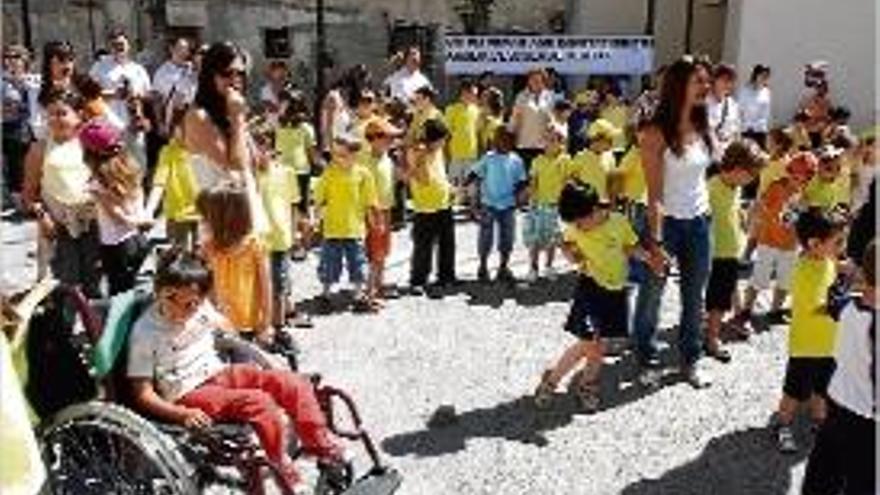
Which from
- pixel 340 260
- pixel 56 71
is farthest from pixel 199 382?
pixel 56 71

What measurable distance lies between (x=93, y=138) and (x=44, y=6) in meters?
10.7

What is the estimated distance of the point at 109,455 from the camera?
188 inches

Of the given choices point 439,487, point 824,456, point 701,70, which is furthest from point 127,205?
point 824,456

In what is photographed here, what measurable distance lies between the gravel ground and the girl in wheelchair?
804 mm

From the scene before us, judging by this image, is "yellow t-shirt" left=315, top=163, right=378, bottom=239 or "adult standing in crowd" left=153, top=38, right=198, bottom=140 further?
"adult standing in crowd" left=153, top=38, right=198, bottom=140

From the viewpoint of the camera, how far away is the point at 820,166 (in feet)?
25.6

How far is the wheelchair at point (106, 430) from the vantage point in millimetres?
4594

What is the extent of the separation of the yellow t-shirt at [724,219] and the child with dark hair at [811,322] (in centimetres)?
104

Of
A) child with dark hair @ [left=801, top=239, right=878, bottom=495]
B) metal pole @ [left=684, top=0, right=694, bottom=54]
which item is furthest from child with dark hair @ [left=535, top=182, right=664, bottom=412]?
metal pole @ [left=684, top=0, right=694, bottom=54]

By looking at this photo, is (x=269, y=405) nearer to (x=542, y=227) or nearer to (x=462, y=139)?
(x=542, y=227)

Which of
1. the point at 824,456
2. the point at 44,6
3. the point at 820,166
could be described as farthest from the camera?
the point at 44,6

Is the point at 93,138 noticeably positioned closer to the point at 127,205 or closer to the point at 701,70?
the point at 127,205

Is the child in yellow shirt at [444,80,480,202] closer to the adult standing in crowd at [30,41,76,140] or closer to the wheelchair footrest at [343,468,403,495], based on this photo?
the adult standing in crowd at [30,41,76,140]

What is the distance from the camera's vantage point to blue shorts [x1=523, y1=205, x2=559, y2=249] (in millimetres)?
9070
